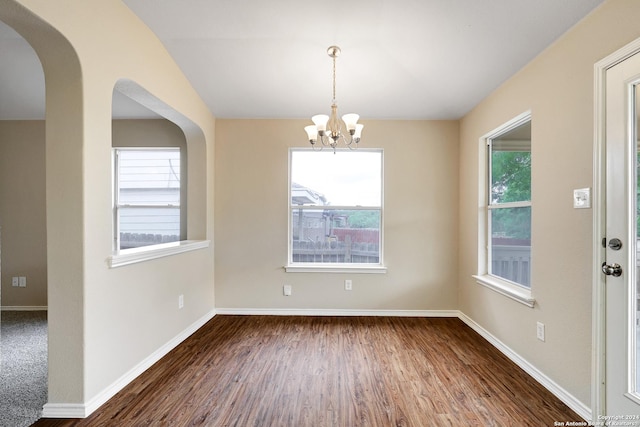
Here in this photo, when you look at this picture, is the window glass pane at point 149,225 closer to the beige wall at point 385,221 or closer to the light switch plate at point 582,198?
the beige wall at point 385,221

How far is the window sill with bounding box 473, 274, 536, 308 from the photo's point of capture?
7.78ft

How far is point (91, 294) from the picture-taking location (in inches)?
72.9

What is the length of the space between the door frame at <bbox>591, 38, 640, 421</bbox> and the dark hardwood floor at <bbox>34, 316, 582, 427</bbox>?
26 cm

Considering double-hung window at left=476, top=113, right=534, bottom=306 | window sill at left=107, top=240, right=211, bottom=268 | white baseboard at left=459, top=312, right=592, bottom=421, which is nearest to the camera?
white baseboard at left=459, top=312, right=592, bottom=421

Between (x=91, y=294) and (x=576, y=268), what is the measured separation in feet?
10.0

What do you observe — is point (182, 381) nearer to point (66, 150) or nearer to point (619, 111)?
point (66, 150)

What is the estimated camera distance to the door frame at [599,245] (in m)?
1.72

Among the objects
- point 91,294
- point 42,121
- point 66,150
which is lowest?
point 91,294

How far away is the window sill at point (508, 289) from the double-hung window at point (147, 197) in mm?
3611

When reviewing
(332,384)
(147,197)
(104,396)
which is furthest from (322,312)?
(147,197)

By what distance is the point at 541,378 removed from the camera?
220 cm

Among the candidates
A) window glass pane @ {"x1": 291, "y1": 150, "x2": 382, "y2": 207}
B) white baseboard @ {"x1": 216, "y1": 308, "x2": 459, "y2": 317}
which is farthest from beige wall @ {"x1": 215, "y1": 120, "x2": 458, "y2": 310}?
window glass pane @ {"x1": 291, "y1": 150, "x2": 382, "y2": 207}

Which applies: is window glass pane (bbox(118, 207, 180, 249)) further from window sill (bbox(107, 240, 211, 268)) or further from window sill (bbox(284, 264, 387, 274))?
window sill (bbox(284, 264, 387, 274))

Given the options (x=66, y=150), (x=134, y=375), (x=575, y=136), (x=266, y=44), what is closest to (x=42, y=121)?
(x=66, y=150)
